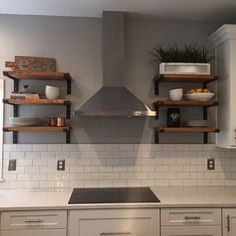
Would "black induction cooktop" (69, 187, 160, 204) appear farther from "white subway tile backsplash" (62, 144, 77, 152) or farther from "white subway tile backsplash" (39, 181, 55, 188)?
"white subway tile backsplash" (62, 144, 77, 152)

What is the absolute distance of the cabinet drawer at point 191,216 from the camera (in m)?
2.29

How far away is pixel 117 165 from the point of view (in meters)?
2.87

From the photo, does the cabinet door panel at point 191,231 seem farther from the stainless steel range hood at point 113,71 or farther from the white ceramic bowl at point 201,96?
the white ceramic bowl at point 201,96

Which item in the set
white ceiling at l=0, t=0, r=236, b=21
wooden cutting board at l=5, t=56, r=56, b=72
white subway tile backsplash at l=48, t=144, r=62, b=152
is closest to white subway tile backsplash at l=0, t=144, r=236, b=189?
white subway tile backsplash at l=48, t=144, r=62, b=152

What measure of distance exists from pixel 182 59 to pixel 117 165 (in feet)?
3.96

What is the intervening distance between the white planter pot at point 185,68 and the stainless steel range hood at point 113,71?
15.4 inches

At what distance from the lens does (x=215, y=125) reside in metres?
2.95

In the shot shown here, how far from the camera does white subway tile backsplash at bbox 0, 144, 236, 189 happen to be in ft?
9.18

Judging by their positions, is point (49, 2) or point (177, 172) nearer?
point (49, 2)

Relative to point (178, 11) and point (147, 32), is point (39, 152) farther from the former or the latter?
point (178, 11)

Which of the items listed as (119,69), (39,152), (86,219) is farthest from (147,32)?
(86,219)

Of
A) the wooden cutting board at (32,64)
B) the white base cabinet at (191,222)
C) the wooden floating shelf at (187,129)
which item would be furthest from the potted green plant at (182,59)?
the white base cabinet at (191,222)

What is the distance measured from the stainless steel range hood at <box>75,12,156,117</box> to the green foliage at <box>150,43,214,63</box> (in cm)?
38

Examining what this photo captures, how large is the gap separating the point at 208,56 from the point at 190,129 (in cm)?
82
